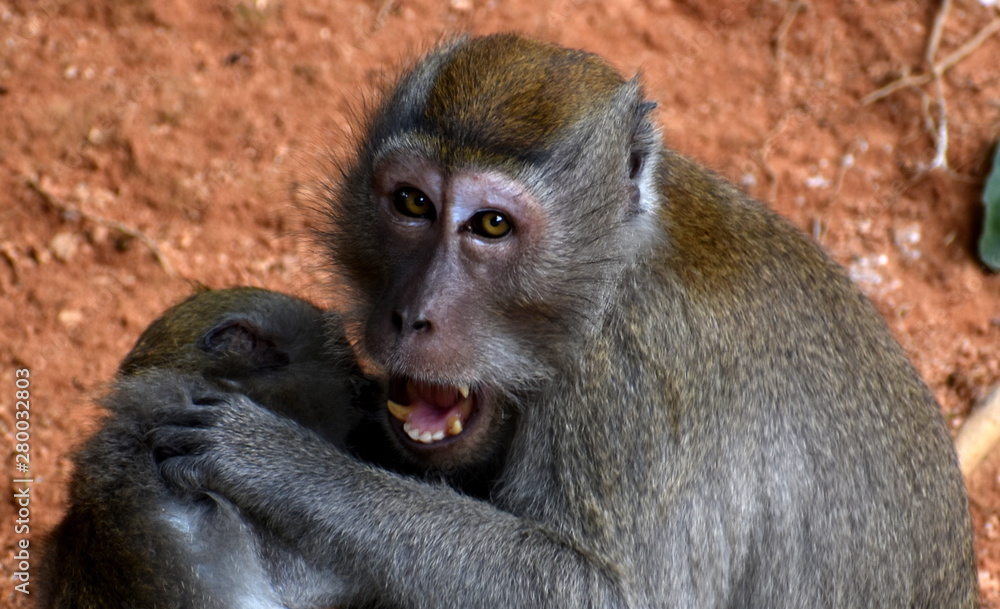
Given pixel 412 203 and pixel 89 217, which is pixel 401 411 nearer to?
pixel 412 203

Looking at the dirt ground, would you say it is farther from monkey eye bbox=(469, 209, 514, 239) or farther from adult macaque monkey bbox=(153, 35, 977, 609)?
monkey eye bbox=(469, 209, 514, 239)

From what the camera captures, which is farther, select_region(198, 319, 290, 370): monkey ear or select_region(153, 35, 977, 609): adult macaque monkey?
select_region(198, 319, 290, 370): monkey ear

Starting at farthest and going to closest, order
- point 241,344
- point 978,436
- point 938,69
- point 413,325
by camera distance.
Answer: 1. point 938,69
2. point 978,436
3. point 241,344
4. point 413,325

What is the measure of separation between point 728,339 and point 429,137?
4.05ft

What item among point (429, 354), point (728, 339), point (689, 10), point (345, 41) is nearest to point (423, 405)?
point (429, 354)

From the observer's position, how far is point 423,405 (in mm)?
4031

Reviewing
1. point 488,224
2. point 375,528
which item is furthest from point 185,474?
point 488,224

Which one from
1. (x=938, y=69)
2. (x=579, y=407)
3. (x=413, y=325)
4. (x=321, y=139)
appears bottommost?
(x=579, y=407)

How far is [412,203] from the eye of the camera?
3809 mm

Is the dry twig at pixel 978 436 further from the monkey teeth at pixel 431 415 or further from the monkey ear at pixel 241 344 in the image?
the monkey ear at pixel 241 344

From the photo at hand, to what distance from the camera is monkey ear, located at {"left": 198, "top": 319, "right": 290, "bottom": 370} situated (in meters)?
4.23

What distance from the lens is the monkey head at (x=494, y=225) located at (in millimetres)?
3670

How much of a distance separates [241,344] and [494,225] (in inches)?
47.5

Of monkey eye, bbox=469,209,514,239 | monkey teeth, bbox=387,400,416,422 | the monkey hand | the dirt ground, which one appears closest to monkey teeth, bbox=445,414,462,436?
monkey teeth, bbox=387,400,416,422
